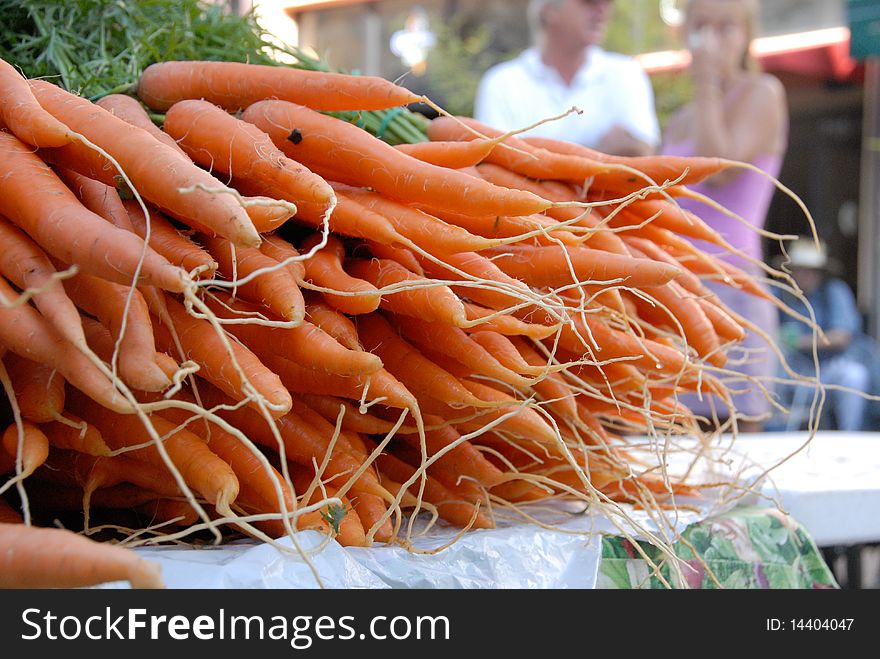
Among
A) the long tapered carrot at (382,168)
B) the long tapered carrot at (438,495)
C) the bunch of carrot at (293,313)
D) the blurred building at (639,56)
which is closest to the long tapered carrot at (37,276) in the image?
the bunch of carrot at (293,313)

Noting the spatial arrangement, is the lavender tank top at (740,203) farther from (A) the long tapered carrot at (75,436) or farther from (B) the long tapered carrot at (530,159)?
(A) the long tapered carrot at (75,436)

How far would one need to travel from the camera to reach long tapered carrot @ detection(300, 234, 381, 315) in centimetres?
91

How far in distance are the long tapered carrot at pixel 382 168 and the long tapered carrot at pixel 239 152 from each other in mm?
43

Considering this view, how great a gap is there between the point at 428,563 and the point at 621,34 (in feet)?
22.2

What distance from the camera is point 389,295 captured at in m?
0.98

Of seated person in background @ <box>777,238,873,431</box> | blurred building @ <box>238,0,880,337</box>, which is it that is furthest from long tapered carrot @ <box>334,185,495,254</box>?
blurred building @ <box>238,0,880,337</box>

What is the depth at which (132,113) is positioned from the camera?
1.01m

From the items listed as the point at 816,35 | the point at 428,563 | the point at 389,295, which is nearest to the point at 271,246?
the point at 389,295

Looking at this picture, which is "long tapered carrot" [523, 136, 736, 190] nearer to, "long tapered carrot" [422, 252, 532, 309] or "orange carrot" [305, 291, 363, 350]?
"long tapered carrot" [422, 252, 532, 309]

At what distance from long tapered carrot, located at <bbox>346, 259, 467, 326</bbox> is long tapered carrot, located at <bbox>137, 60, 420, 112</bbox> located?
20 centimetres

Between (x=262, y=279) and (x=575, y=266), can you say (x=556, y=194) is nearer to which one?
(x=575, y=266)

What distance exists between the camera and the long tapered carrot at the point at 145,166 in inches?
30.7

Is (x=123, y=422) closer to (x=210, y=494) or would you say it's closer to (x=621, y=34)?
(x=210, y=494)

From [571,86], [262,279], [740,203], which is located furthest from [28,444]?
[571,86]
